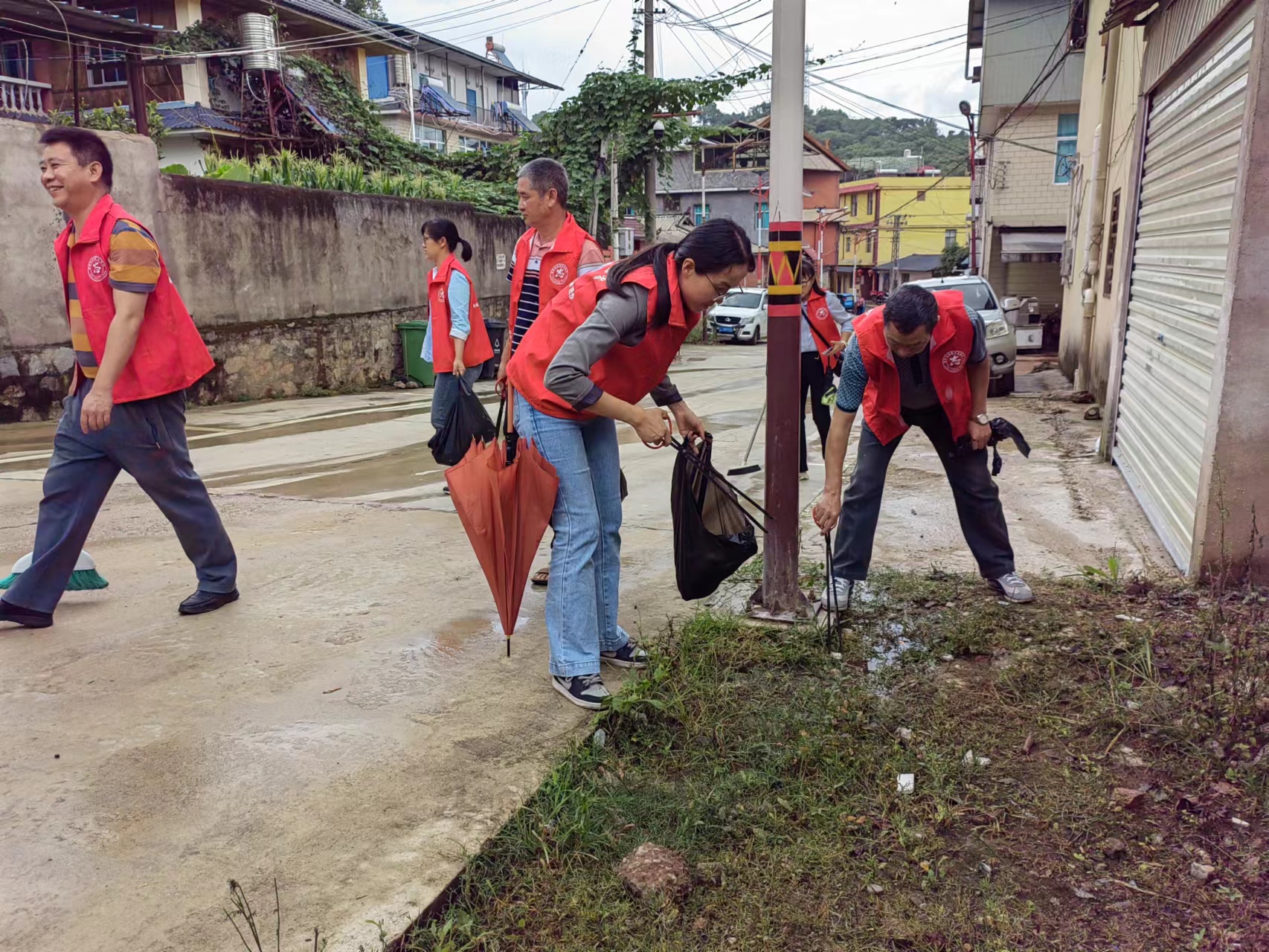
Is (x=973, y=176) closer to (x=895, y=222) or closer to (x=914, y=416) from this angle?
(x=895, y=222)

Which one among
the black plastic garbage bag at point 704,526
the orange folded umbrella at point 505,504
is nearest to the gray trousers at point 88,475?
the orange folded umbrella at point 505,504

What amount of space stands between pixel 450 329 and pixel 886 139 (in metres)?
72.0

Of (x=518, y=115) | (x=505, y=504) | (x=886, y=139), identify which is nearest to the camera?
(x=505, y=504)

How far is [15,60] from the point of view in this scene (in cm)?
2048

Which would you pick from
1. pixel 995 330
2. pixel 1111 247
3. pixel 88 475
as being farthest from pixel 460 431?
pixel 995 330

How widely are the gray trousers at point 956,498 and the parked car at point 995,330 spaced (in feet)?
26.3

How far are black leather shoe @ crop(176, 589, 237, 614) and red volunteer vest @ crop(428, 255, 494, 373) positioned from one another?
6.65ft

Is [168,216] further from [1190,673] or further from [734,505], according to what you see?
[1190,673]

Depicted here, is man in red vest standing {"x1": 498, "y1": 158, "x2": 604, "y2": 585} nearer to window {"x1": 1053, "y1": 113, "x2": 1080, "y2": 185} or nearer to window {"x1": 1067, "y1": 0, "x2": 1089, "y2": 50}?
window {"x1": 1067, "y1": 0, "x2": 1089, "y2": 50}

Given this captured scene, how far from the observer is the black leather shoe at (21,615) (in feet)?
12.4

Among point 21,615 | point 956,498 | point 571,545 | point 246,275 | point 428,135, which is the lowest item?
point 21,615

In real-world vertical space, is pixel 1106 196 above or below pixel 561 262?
above

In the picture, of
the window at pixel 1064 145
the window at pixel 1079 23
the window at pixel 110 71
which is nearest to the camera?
the window at pixel 1079 23

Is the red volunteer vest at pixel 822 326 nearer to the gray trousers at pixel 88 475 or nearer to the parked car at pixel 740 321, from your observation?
the gray trousers at pixel 88 475
